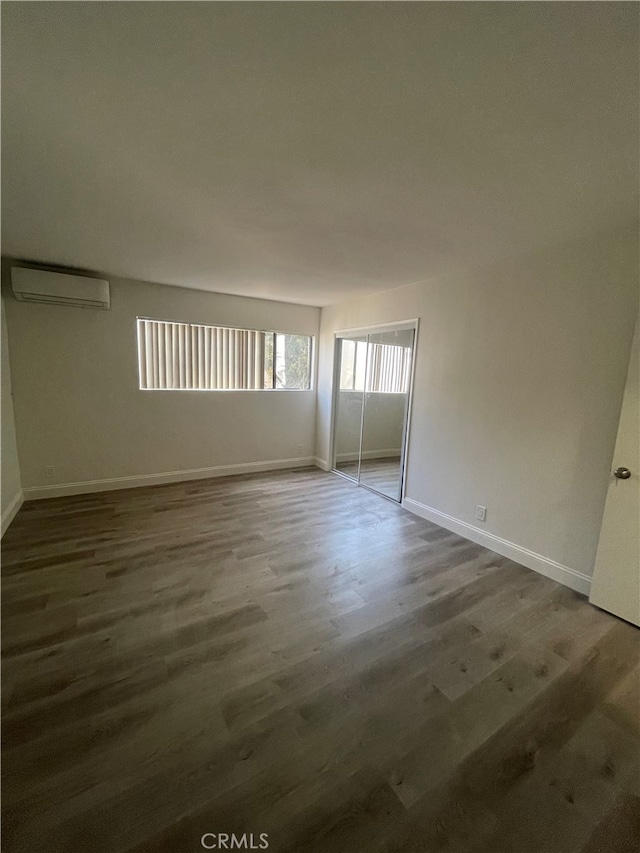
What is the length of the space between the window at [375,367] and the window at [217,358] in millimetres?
733

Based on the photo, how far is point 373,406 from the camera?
15.6 ft

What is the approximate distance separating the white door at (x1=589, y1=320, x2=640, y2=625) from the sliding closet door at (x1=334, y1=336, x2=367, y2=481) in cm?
297

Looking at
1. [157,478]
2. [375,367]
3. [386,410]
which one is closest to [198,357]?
[157,478]

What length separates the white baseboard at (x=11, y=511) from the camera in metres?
2.96

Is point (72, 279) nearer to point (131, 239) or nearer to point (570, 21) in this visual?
point (131, 239)

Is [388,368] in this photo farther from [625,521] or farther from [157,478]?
[157,478]

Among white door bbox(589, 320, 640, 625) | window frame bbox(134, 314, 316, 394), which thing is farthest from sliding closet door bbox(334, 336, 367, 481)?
white door bbox(589, 320, 640, 625)

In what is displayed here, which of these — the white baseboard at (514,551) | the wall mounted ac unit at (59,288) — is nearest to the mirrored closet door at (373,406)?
the white baseboard at (514,551)

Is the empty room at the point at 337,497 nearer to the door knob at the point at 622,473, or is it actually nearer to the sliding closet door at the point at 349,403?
the door knob at the point at 622,473

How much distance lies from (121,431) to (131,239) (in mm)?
2309

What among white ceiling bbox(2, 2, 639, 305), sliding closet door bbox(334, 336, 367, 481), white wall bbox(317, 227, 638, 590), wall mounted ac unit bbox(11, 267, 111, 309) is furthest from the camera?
sliding closet door bbox(334, 336, 367, 481)

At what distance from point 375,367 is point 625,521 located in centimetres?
307

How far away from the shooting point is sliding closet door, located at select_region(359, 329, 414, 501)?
4.07 m

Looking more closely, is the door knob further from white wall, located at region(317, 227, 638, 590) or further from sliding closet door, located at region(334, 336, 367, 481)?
sliding closet door, located at region(334, 336, 367, 481)
